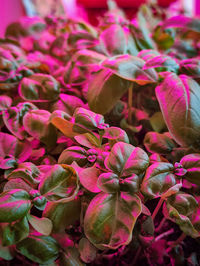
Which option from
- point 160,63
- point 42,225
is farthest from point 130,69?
point 42,225

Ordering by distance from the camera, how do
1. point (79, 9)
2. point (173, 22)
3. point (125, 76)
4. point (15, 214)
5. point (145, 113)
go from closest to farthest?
point (15, 214) < point (125, 76) < point (145, 113) < point (173, 22) < point (79, 9)

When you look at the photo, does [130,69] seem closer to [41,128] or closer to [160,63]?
[160,63]

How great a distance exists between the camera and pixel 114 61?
0.45 metres

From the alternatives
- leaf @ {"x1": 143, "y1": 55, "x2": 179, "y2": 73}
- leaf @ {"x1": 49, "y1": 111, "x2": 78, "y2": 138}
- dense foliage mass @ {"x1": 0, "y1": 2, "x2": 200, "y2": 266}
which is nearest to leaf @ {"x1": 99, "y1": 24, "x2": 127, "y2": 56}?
dense foliage mass @ {"x1": 0, "y1": 2, "x2": 200, "y2": 266}

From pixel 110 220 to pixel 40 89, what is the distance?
31 centimetres

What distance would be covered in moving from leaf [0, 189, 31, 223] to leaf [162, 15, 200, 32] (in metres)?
0.58

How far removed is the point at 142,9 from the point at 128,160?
78 centimetres

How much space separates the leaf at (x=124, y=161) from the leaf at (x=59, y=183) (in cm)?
5

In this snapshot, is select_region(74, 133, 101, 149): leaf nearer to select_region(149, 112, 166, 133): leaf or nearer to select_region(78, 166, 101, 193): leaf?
select_region(78, 166, 101, 193): leaf

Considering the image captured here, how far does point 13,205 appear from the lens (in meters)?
0.29

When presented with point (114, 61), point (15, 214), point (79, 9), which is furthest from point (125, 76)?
point (79, 9)

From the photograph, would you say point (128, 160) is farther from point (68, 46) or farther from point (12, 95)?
point (68, 46)

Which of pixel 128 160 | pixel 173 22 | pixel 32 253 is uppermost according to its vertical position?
pixel 173 22

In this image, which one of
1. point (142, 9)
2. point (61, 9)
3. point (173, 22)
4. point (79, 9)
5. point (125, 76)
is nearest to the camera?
point (125, 76)
